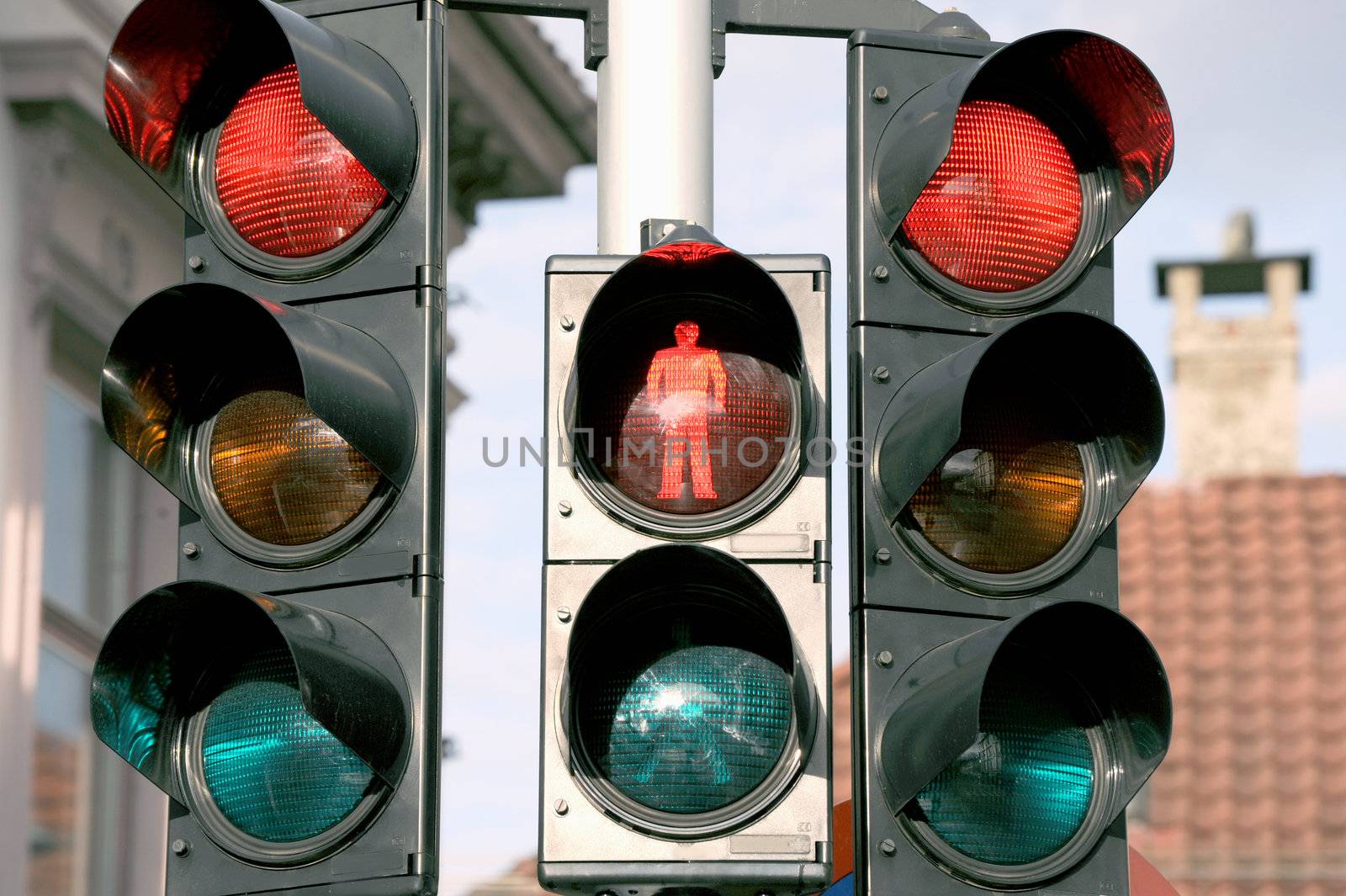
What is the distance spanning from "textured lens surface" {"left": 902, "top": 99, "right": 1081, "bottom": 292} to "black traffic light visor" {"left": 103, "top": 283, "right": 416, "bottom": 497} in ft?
2.87

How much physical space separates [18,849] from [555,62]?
769cm

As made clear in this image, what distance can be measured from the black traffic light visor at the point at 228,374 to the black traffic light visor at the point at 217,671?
0.23 metres

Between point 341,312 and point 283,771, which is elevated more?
point 341,312

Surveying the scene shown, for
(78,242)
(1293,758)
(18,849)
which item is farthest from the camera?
(1293,758)

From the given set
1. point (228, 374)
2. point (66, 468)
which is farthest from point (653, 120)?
point (66, 468)

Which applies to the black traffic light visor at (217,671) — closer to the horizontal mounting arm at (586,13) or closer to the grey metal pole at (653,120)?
the grey metal pole at (653,120)

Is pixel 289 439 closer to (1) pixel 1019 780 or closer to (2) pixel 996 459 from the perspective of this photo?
(2) pixel 996 459

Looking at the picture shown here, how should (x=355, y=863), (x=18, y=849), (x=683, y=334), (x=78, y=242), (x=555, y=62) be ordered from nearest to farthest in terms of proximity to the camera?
(x=355, y=863) → (x=683, y=334) → (x=18, y=849) → (x=78, y=242) → (x=555, y=62)

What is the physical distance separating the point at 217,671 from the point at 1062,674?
4.24ft

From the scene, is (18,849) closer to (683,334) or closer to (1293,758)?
(683,334)

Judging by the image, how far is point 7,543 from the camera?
34.7 ft

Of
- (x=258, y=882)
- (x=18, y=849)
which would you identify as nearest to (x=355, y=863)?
(x=258, y=882)

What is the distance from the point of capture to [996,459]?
3283 mm

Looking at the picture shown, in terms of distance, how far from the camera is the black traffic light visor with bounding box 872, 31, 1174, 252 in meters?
3.35
